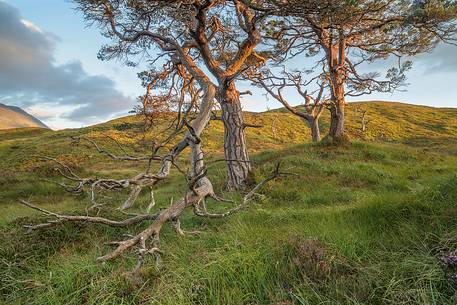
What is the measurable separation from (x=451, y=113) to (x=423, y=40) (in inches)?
2233

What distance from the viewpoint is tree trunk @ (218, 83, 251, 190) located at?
421 inches

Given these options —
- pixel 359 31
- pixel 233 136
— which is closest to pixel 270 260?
pixel 233 136

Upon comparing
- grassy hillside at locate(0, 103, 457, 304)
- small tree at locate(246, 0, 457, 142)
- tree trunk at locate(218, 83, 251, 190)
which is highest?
small tree at locate(246, 0, 457, 142)

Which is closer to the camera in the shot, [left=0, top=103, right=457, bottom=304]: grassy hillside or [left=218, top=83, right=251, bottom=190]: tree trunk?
[left=0, top=103, right=457, bottom=304]: grassy hillside

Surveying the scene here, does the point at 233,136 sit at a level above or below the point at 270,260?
above

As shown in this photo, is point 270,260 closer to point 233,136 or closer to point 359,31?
point 233,136

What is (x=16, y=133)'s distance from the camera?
195 ft

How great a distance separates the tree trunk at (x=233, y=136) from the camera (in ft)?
35.1

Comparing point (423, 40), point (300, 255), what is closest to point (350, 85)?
point (423, 40)

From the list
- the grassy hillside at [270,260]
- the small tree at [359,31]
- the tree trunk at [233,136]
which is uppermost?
the small tree at [359,31]

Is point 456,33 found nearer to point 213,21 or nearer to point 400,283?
point 213,21

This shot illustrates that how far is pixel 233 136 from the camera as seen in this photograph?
10703 mm

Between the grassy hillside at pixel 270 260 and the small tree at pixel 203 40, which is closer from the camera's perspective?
the grassy hillside at pixel 270 260

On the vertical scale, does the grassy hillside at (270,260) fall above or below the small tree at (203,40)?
below
